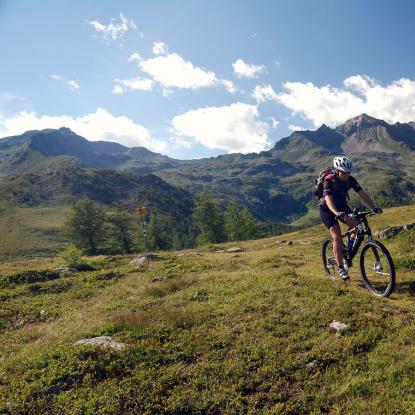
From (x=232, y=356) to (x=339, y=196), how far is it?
692 cm

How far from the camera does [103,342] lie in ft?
31.2

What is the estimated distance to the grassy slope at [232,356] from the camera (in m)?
6.96

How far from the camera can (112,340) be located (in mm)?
9664

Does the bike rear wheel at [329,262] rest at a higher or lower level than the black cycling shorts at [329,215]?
lower

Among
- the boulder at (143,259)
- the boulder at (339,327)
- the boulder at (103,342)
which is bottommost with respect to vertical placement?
the boulder at (339,327)

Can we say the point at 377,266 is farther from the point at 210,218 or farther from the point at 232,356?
the point at 210,218

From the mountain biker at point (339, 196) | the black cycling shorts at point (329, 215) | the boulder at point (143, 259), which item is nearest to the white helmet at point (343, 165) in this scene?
the mountain biker at point (339, 196)

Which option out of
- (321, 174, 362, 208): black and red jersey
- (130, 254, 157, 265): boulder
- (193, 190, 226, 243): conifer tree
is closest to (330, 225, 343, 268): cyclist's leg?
(321, 174, 362, 208): black and red jersey

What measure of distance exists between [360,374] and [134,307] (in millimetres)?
8570

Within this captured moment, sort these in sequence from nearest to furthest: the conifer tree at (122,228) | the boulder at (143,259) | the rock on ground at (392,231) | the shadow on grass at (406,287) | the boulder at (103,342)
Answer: the boulder at (103,342)
the shadow on grass at (406,287)
the rock on ground at (392,231)
the boulder at (143,259)
the conifer tree at (122,228)

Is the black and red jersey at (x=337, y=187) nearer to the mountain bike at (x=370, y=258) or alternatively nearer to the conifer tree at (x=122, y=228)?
the mountain bike at (x=370, y=258)

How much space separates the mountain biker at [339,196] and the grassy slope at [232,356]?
144cm

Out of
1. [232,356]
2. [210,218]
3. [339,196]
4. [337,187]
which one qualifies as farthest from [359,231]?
[210,218]

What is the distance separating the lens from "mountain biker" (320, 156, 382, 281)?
1213 centimetres
